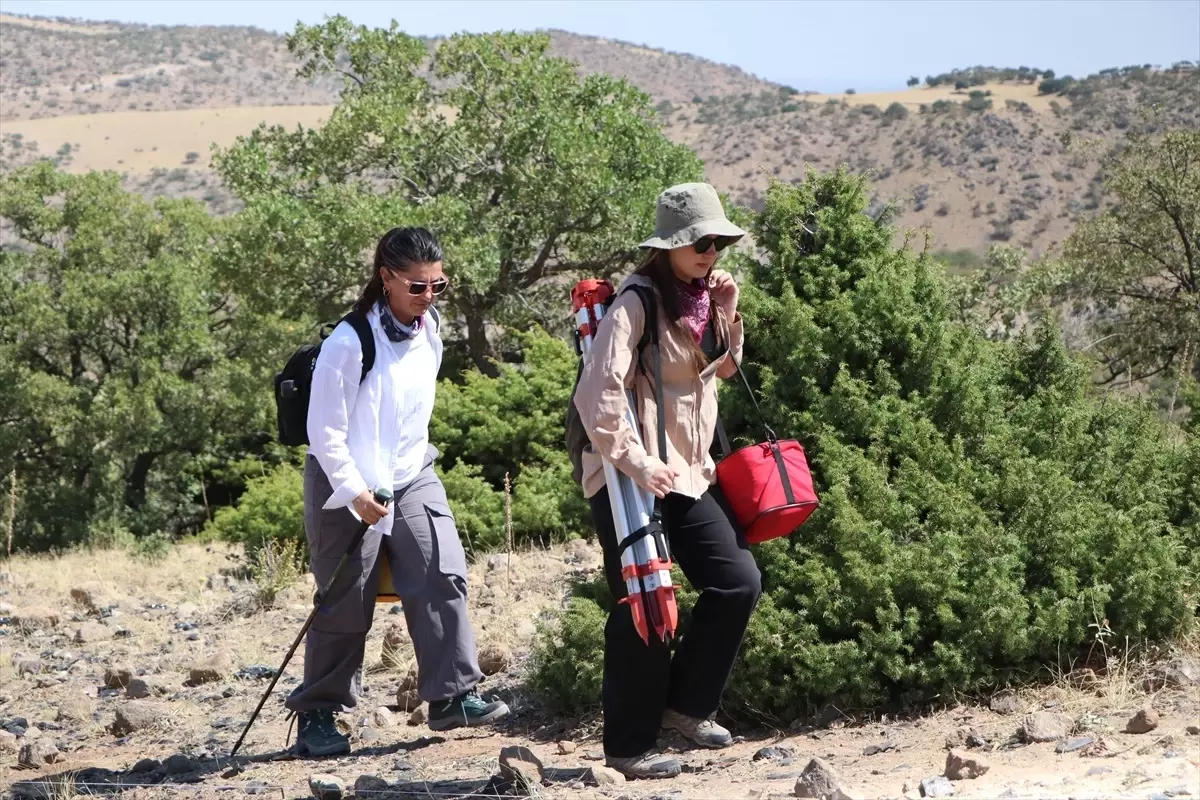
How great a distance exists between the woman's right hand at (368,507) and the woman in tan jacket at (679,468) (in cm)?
81

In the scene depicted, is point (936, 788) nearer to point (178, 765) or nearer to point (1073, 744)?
point (1073, 744)

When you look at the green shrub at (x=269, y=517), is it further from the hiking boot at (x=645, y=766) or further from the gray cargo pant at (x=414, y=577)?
the hiking boot at (x=645, y=766)

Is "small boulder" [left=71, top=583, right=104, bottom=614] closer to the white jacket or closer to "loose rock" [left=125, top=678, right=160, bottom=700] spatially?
"loose rock" [left=125, top=678, right=160, bottom=700]

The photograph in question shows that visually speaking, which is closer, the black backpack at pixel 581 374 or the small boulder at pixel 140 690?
the black backpack at pixel 581 374

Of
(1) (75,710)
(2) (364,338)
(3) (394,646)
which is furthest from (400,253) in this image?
(1) (75,710)

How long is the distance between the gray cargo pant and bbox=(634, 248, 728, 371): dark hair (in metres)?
1.27

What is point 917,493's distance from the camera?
5.31 meters

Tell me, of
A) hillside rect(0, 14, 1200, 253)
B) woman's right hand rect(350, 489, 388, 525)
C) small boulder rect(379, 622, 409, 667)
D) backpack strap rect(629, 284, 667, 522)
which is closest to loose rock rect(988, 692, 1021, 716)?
backpack strap rect(629, 284, 667, 522)

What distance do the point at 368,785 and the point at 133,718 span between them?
2283 millimetres

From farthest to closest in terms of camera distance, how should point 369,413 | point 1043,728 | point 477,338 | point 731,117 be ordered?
point 731,117, point 477,338, point 369,413, point 1043,728

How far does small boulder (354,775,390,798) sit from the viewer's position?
15.0 feet

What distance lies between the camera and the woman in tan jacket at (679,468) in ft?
13.7

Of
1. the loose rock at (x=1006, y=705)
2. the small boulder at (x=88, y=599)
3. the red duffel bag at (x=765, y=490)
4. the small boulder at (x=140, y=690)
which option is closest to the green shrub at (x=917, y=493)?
the loose rock at (x=1006, y=705)

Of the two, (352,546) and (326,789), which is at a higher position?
(352,546)
